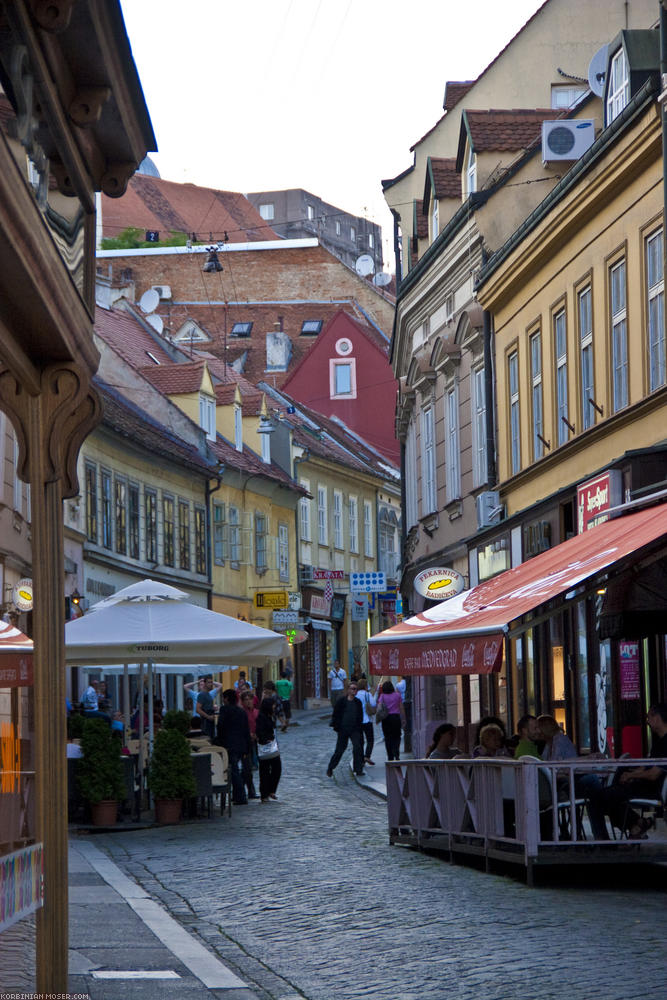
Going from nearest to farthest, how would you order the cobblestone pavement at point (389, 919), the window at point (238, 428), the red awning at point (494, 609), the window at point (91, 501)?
the cobblestone pavement at point (389, 919) → the red awning at point (494, 609) → the window at point (91, 501) → the window at point (238, 428)

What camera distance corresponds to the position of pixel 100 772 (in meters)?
19.7

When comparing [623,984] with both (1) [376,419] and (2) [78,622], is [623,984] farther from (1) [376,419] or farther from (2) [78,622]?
(1) [376,419]

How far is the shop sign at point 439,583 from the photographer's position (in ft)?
91.2

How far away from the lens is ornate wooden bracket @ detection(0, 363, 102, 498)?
215 inches

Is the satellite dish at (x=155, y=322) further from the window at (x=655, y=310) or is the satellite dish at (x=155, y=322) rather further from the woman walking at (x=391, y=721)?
the window at (x=655, y=310)

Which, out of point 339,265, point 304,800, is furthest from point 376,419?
point 304,800

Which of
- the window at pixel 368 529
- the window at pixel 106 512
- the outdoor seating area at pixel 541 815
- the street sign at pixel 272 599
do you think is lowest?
the outdoor seating area at pixel 541 815

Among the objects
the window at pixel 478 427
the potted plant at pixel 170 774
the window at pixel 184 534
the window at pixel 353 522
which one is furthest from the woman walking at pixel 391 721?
the window at pixel 353 522

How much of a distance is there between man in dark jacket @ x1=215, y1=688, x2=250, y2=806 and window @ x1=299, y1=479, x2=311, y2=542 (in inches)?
1502

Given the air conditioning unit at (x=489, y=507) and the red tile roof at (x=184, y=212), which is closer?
the air conditioning unit at (x=489, y=507)

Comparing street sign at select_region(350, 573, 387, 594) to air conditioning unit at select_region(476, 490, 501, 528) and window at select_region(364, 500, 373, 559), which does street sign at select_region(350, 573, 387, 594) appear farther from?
air conditioning unit at select_region(476, 490, 501, 528)

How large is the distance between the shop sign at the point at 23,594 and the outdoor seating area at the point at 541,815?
26.7 ft

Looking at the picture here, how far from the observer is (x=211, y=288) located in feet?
242

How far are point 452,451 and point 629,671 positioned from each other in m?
11.8
